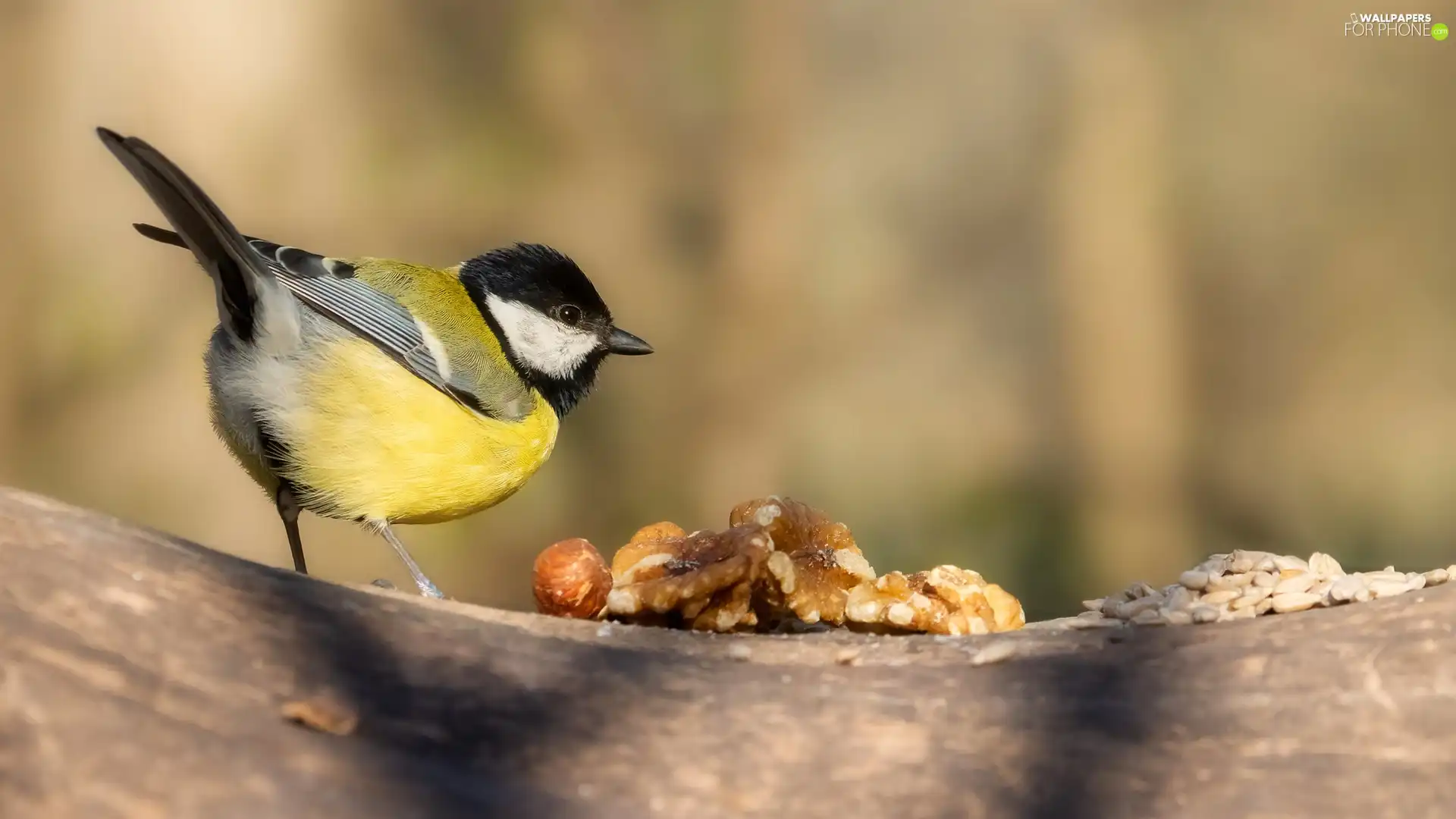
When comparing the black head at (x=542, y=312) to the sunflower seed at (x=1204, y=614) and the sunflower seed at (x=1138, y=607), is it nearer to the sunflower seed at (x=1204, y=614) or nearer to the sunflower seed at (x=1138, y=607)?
the sunflower seed at (x=1138, y=607)

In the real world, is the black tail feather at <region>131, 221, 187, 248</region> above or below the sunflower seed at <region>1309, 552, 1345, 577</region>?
above

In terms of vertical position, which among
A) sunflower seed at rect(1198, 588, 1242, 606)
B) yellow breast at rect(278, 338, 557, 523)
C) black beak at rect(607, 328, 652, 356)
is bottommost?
sunflower seed at rect(1198, 588, 1242, 606)

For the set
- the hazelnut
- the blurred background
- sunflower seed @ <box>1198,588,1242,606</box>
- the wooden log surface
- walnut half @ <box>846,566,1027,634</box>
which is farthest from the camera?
the blurred background

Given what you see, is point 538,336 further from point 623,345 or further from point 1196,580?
point 1196,580

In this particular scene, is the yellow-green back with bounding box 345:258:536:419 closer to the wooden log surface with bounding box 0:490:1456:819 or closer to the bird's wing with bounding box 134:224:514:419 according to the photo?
the bird's wing with bounding box 134:224:514:419

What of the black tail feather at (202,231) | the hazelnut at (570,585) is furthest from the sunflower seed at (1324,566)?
the black tail feather at (202,231)

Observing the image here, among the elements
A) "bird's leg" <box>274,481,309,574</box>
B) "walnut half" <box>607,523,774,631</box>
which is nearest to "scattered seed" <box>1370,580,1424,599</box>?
"walnut half" <box>607,523,774,631</box>

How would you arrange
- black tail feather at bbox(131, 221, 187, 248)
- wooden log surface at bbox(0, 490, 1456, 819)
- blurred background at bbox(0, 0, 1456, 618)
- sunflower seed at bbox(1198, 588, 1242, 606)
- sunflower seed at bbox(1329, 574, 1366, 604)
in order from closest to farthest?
wooden log surface at bbox(0, 490, 1456, 819)
sunflower seed at bbox(1329, 574, 1366, 604)
sunflower seed at bbox(1198, 588, 1242, 606)
black tail feather at bbox(131, 221, 187, 248)
blurred background at bbox(0, 0, 1456, 618)
